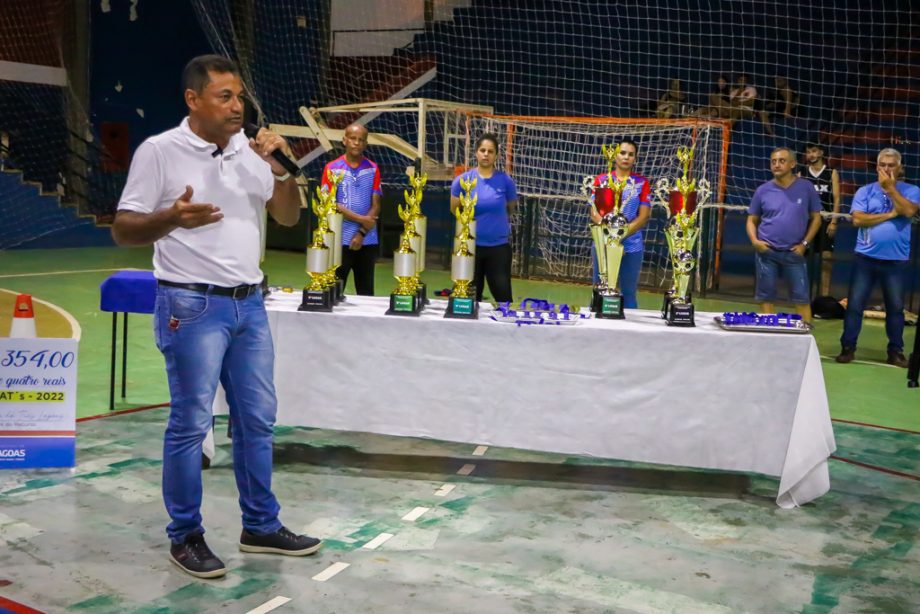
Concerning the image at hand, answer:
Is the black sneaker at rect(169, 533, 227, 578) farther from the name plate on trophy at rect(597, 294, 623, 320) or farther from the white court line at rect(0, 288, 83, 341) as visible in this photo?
the white court line at rect(0, 288, 83, 341)

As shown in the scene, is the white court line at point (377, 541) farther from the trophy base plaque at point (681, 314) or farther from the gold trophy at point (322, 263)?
the trophy base plaque at point (681, 314)

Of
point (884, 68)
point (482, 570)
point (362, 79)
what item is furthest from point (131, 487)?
point (362, 79)

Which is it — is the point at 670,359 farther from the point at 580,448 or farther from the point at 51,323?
the point at 51,323

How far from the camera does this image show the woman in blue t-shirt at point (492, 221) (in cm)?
660

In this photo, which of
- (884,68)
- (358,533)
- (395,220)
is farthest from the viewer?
(395,220)

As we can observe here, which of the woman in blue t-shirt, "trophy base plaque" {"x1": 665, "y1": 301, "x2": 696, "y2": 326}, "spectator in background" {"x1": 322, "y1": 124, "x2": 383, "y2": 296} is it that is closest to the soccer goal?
the woman in blue t-shirt

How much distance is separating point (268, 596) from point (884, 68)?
12.1 metres

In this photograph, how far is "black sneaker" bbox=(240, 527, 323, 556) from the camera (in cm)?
357

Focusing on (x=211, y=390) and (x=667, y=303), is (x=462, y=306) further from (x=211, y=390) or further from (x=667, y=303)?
(x=211, y=390)

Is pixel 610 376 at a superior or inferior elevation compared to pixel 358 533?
superior

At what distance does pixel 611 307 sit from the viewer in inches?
178

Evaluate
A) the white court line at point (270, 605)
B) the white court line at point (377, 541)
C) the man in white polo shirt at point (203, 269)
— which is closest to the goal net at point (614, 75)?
the white court line at point (377, 541)

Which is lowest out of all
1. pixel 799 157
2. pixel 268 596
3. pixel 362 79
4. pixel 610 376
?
pixel 268 596

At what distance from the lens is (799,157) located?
13.3m
